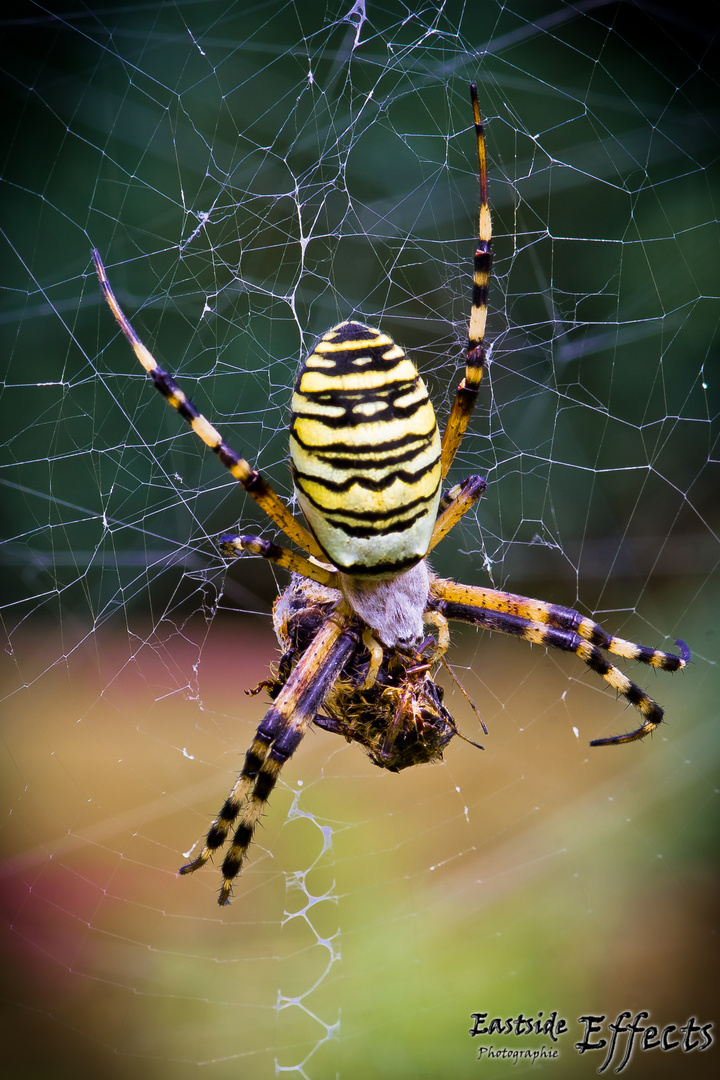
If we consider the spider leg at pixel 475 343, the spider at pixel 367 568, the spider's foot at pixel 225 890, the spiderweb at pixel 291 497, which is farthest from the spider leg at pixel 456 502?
the spider's foot at pixel 225 890

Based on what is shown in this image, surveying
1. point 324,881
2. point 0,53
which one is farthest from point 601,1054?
point 0,53

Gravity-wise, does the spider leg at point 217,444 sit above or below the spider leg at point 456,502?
below

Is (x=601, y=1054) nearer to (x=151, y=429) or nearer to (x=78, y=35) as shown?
(x=151, y=429)

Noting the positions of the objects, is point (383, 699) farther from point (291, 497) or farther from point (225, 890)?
point (291, 497)

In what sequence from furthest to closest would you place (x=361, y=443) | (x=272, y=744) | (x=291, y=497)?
1. (x=291, y=497)
2. (x=272, y=744)
3. (x=361, y=443)

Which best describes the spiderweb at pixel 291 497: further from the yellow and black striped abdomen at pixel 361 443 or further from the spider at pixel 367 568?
the yellow and black striped abdomen at pixel 361 443

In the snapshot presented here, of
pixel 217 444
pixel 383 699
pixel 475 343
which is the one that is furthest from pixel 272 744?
pixel 475 343
